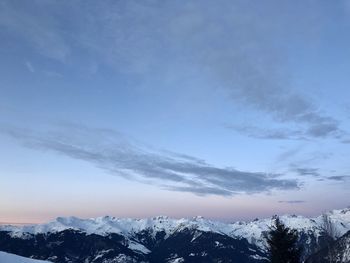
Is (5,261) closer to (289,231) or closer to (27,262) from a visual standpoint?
(27,262)

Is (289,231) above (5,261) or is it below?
above

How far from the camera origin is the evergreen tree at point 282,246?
48375 mm

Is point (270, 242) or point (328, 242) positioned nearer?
point (270, 242)

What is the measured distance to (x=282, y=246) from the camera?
1913 inches

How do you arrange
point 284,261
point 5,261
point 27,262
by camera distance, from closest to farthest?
point 284,261, point 5,261, point 27,262

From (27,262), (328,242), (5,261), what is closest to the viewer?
(328,242)

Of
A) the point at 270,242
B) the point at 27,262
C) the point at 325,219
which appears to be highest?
the point at 325,219

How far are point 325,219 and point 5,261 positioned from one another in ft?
263

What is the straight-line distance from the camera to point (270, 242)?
49219mm

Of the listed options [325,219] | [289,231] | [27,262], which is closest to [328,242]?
[325,219]

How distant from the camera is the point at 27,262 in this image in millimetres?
111500

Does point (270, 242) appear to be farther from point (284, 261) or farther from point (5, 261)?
point (5, 261)

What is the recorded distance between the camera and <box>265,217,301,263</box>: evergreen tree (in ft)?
159

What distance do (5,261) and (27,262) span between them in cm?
777
